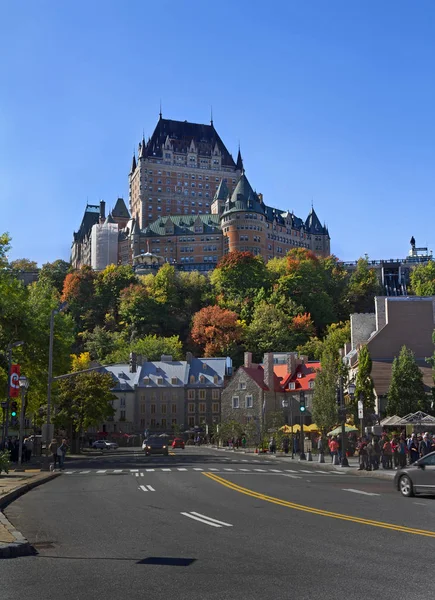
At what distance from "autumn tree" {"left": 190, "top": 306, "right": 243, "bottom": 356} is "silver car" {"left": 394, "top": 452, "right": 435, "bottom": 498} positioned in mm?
88574

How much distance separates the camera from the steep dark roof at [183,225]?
169250 mm

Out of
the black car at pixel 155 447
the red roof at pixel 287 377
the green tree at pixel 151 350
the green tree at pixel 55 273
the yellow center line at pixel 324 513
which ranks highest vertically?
the green tree at pixel 55 273

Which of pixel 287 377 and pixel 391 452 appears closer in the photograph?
pixel 391 452

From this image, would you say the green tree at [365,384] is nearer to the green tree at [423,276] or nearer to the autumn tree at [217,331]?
the autumn tree at [217,331]

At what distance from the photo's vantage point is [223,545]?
11102 mm

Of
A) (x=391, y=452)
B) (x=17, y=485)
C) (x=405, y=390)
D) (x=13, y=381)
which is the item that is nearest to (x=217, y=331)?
(x=405, y=390)

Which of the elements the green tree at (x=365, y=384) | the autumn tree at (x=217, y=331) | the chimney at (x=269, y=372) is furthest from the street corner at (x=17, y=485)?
the autumn tree at (x=217, y=331)

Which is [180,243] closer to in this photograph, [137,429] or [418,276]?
[418,276]

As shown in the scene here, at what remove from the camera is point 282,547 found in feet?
35.8

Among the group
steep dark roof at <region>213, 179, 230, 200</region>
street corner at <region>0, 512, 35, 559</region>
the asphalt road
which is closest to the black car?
the asphalt road

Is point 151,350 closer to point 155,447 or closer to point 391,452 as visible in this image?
point 155,447

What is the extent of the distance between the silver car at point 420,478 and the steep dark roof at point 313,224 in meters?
171

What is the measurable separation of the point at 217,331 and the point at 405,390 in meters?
58.8

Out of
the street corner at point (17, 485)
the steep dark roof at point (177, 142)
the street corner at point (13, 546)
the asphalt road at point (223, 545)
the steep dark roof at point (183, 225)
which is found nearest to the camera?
the asphalt road at point (223, 545)
